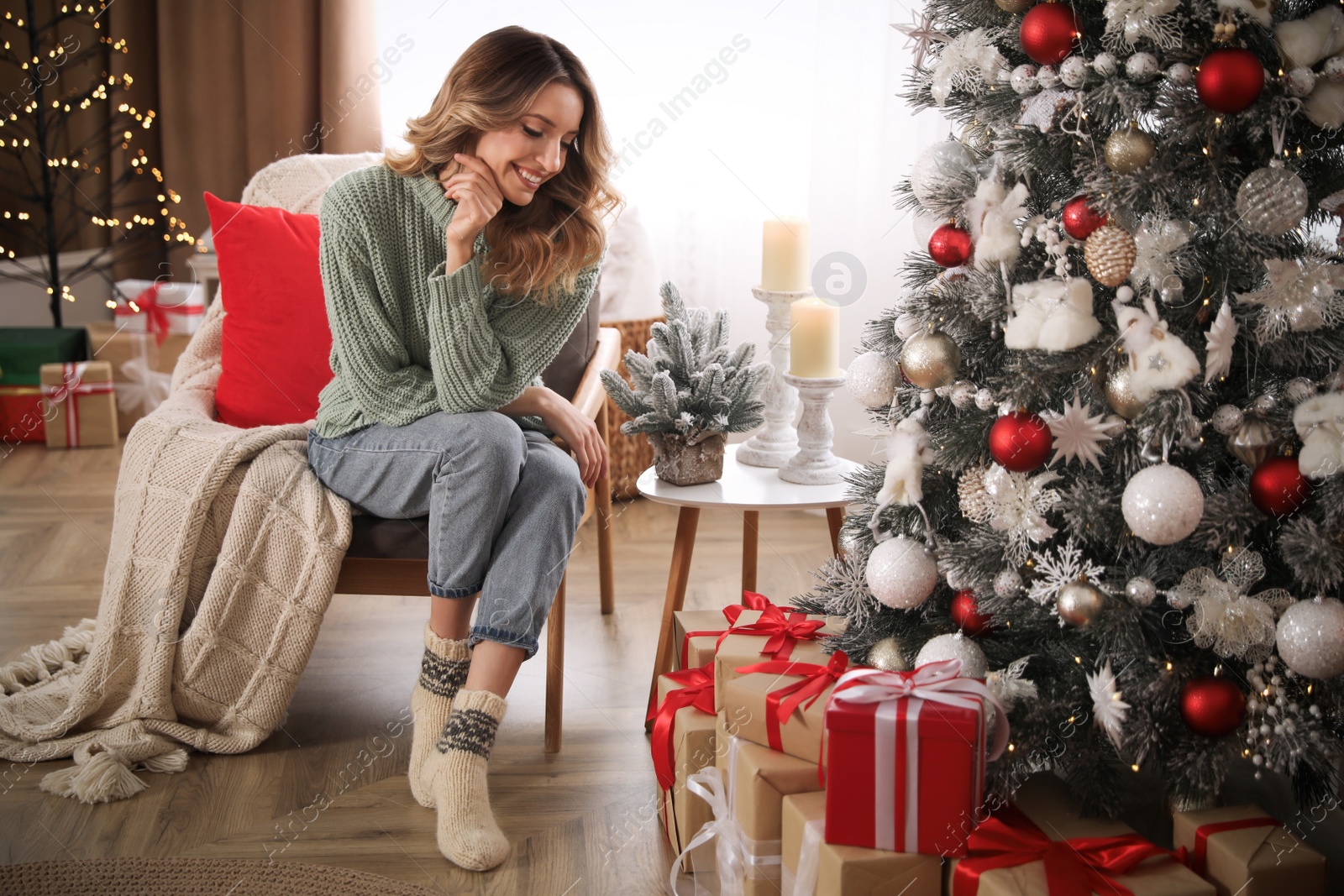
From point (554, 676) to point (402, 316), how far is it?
557mm

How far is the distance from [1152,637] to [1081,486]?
0.51 ft

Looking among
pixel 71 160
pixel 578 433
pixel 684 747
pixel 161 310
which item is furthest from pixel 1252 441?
pixel 71 160

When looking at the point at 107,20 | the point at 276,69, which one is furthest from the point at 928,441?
the point at 107,20

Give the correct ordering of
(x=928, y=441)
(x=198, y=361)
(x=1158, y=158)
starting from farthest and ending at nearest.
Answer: (x=198, y=361), (x=928, y=441), (x=1158, y=158)

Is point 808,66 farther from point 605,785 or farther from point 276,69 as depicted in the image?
point 605,785

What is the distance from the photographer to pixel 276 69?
3246 mm

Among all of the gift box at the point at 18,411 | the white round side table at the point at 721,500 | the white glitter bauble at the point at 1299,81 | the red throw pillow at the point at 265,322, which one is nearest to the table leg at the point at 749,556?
the white round side table at the point at 721,500

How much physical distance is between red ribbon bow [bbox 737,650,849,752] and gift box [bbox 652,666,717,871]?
0.10 metres

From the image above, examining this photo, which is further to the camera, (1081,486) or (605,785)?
(605,785)

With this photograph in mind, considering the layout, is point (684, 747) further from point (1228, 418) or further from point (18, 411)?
point (18, 411)

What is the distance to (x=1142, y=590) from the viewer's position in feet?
3.38

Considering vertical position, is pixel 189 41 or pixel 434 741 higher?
pixel 189 41

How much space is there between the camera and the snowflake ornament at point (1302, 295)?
0.97 m

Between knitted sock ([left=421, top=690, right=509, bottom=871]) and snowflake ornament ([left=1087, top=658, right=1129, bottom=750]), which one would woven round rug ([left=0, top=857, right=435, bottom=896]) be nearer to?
knitted sock ([left=421, top=690, right=509, bottom=871])
